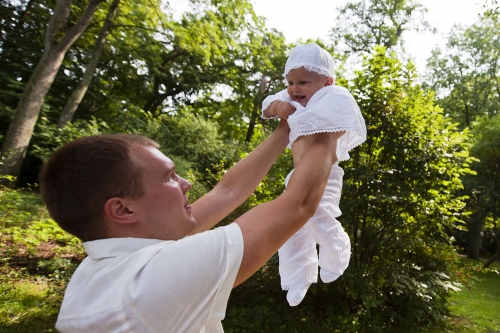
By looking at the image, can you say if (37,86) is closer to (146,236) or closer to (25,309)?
(25,309)

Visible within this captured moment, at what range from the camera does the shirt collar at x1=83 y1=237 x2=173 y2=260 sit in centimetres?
109

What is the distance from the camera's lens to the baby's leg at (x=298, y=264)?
6.75 ft

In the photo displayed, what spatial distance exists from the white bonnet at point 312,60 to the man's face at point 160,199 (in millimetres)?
1084

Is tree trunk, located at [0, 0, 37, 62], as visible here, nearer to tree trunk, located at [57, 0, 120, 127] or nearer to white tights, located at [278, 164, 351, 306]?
tree trunk, located at [57, 0, 120, 127]

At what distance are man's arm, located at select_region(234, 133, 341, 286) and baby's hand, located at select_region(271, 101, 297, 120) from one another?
0.60 metres

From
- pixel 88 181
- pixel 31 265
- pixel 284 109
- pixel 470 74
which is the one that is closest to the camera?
pixel 88 181

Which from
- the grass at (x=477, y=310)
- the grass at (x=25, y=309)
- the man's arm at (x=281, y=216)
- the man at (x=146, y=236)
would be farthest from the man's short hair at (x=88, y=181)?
the grass at (x=477, y=310)

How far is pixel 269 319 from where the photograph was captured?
5844 mm

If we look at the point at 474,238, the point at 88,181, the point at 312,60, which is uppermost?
the point at 312,60

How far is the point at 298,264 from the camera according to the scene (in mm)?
2090

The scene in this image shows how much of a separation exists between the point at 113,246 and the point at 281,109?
1108mm

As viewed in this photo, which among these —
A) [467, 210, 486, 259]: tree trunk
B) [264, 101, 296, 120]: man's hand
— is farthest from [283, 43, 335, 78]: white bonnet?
[467, 210, 486, 259]: tree trunk

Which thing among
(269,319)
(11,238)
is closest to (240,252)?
(269,319)

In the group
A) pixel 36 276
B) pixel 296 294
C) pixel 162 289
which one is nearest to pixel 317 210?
pixel 296 294
